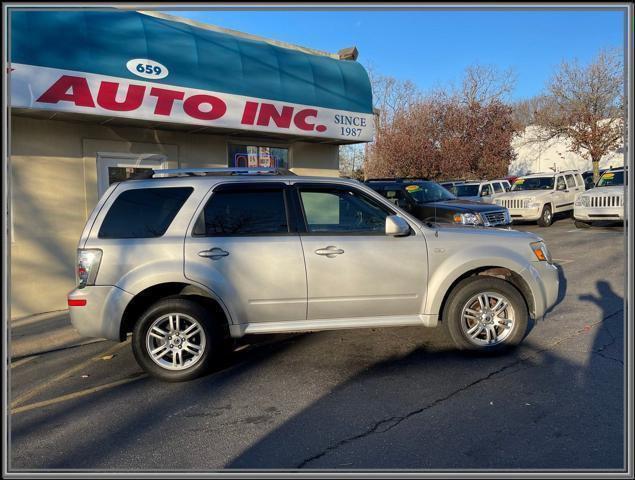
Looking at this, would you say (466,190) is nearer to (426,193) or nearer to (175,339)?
(426,193)

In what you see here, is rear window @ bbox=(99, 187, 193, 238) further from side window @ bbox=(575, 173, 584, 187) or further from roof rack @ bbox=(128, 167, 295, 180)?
side window @ bbox=(575, 173, 584, 187)

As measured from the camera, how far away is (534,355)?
15.7 ft

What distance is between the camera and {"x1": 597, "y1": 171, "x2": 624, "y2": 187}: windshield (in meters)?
15.3

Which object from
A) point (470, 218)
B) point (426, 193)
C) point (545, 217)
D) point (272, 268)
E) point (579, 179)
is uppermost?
point (579, 179)

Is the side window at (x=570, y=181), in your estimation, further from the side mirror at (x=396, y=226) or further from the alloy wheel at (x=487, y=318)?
the side mirror at (x=396, y=226)

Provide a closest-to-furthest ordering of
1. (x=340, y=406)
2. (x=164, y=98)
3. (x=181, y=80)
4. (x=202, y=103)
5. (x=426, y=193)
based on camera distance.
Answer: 1. (x=340, y=406)
2. (x=164, y=98)
3. (x=181, y=80)
4. (x=202, y=103)
5. (x=426, y=193)

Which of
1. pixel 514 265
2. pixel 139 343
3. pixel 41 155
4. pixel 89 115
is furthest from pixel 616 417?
pixel 41 155

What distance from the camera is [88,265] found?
4359mm

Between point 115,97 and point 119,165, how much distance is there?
58.7 inches

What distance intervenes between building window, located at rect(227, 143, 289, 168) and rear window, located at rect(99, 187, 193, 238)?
4988 mm

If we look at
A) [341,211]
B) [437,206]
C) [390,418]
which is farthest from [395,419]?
[437,206]

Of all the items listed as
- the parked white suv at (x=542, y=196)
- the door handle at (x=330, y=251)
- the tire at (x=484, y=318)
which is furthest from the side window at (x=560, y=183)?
the door handle at (x=330, y=251)

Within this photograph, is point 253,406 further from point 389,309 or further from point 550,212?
point 550,212

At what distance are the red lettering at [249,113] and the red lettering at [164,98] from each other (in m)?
1.26
